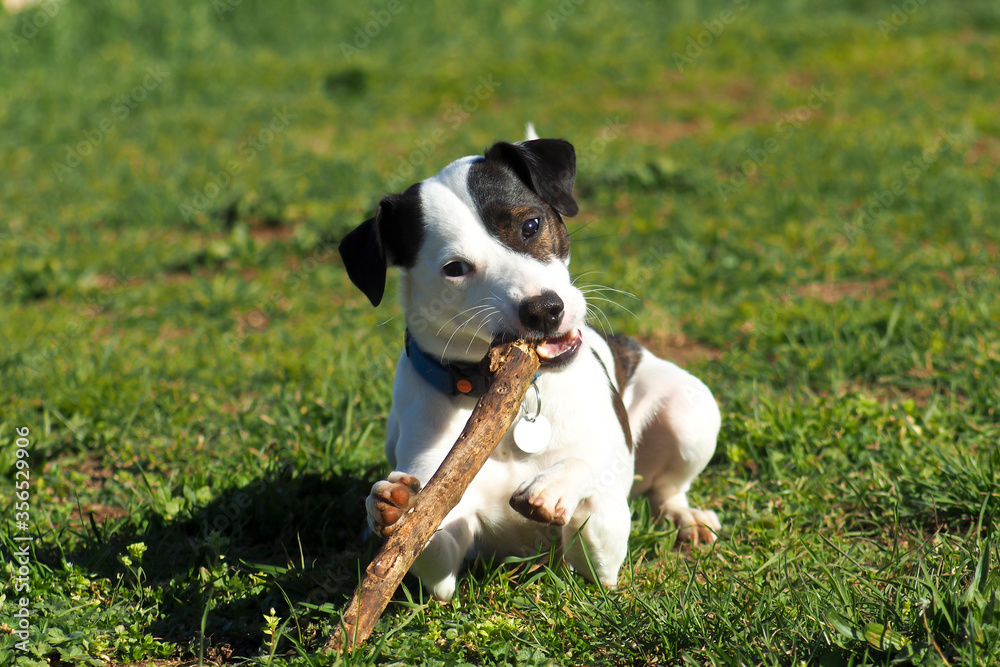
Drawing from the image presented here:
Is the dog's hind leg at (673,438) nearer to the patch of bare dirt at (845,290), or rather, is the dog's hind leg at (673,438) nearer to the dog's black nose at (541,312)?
the dog's black nose at (541,312)

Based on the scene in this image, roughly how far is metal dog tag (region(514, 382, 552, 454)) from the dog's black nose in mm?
272

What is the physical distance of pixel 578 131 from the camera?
9.01 metres

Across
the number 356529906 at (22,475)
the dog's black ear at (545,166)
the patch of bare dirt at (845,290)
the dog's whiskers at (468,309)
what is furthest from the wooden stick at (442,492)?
the patch of bare dirt at (845,290)

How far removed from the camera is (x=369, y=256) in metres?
2.74

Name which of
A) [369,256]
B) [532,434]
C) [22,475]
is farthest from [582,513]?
[22,475]

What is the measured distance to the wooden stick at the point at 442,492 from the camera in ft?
7.30

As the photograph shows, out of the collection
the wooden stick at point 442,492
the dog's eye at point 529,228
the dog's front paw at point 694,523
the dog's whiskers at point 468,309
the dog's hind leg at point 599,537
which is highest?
the dog's eye at point 529,228

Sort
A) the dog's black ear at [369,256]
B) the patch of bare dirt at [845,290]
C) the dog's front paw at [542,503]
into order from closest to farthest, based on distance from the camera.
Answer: the dog's front paw at [542,503], the dog's black ear at [369,256], the patch of bare dirt at [845,290]

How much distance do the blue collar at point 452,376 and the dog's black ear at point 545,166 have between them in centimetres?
60

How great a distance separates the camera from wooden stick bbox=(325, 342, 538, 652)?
7.30ft

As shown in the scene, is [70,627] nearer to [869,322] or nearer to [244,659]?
[244,659]

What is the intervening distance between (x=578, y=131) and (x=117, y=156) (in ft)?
15.1

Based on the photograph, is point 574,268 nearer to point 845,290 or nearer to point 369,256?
point 845,290

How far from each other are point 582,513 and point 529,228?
857mm
